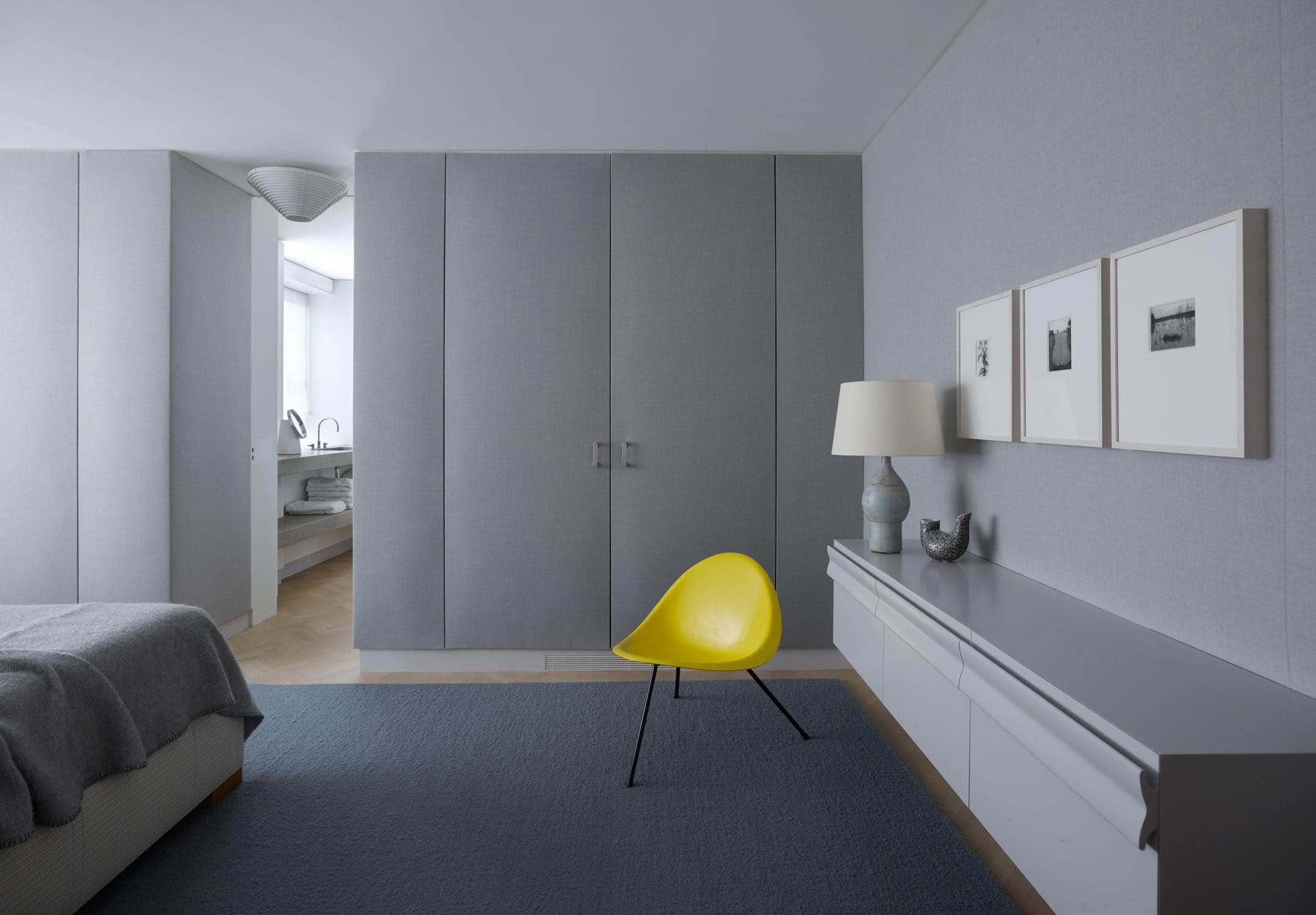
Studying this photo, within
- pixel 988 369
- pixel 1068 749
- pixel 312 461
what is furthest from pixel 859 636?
pixel 312 461

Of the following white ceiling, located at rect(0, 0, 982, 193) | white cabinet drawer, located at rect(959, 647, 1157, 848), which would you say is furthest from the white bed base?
white ceiling, located at rect(0, 0, 982, 193)

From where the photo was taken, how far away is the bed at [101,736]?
1549 mm

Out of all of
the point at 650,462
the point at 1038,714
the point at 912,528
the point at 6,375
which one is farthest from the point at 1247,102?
the point at 6,375

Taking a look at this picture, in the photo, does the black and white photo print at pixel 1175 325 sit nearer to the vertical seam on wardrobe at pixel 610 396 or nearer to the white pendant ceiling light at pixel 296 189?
the vertical seam on wardrobe at pixel 610 396

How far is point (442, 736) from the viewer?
283 cm

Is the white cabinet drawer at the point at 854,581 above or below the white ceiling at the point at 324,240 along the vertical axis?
below

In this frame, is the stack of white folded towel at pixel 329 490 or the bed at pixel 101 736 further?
the stack of white folded towel at pixel 329 490

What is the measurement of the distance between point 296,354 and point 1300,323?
23.7 feet

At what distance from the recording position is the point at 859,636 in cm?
253

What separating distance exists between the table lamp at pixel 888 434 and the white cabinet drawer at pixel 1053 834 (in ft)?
3.40

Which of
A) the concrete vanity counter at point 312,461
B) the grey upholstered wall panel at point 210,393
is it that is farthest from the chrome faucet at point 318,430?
the grey upholstered wall panel at point 210,393

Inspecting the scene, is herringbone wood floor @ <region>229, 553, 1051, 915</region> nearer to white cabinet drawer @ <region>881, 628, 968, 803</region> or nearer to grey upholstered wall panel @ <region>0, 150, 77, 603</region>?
white cabinet drawer @ <region>881, 628, 968, 803</region>

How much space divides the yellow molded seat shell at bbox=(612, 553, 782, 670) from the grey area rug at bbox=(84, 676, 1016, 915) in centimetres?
36

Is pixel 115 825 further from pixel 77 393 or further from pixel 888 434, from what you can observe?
pixel 77 393
